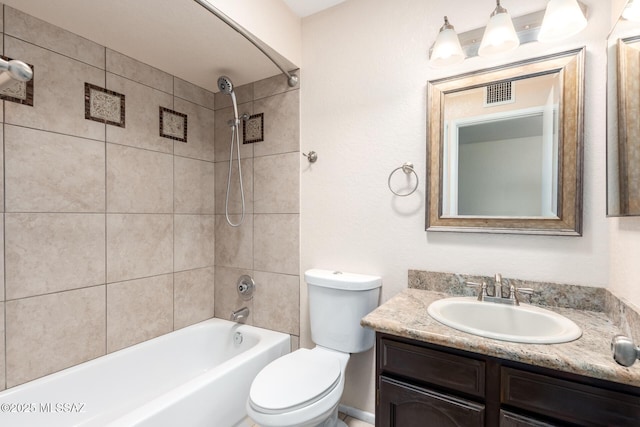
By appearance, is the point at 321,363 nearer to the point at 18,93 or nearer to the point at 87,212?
the point at 87,212

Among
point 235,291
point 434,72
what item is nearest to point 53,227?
point 235,291

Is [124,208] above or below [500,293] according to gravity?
above

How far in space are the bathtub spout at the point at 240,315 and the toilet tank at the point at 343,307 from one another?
2.17ft

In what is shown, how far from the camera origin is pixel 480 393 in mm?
998

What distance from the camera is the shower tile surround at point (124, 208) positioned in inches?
56.1

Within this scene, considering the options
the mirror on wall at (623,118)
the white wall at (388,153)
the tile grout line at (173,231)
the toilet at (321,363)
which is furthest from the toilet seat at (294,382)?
the mirror on wall at (623,118)

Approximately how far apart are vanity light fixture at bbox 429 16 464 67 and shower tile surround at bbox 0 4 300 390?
91 cm

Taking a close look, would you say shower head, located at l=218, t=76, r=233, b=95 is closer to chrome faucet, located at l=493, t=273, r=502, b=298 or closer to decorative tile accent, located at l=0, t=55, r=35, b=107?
decorative tile accent, located at l=0, t=55, r=35, b=107

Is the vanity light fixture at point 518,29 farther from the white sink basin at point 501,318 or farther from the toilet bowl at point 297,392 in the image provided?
the toilet bowl at point 297,392

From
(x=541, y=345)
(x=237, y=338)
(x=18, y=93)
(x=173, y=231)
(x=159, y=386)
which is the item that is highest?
(x=18, y=93)

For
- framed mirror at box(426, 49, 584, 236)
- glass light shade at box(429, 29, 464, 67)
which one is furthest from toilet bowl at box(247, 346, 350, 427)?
glass light shade at box(429, 29, 464, 67)

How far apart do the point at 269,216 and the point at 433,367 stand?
53.9 inches

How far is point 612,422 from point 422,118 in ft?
4.40

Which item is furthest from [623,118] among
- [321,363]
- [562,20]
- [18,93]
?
[18,93]
